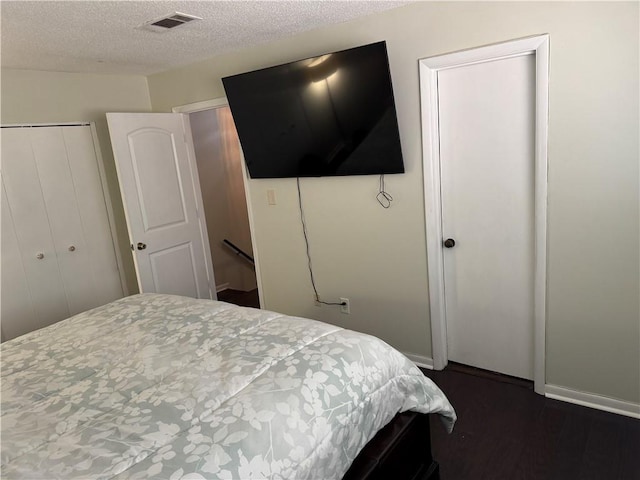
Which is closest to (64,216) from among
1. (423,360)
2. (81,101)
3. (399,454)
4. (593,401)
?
(81,101)

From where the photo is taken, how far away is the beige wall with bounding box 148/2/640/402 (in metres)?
2.03

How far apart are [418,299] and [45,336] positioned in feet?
6.66

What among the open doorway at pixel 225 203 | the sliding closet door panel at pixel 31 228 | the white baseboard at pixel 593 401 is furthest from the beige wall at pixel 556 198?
the sliding closet door panel at pixel 31 228

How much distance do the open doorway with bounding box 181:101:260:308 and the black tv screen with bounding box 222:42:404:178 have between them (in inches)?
54.3

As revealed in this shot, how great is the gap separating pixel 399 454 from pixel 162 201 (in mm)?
2760

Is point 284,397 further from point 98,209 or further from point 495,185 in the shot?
point 98,209

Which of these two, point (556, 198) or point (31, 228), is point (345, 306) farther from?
point (31, 228)

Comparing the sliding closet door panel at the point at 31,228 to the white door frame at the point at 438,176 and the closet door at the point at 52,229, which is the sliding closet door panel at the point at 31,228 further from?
the white door frame at the point at 438,176

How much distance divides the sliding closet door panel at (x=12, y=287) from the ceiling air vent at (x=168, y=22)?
5.30ft

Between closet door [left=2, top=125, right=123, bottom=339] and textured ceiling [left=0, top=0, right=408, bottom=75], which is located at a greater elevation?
textured ceiling [left=0, top=0, right=408, bottom=75]

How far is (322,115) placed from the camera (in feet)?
8.98

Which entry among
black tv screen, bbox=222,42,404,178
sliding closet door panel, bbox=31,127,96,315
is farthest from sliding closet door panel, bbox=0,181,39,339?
black tv screen, bbox=222,42,404,178

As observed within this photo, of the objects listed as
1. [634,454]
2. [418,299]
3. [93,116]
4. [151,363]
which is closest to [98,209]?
[93,116]

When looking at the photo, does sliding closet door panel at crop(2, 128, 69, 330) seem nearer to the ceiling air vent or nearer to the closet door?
the closet door
